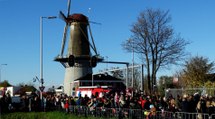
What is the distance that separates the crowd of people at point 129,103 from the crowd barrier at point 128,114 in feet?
1.02

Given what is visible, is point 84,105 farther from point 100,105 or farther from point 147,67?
point 147,67

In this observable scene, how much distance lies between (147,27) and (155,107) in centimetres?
2234

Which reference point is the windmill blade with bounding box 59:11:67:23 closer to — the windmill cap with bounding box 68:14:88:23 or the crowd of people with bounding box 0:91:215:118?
the windmill cap with bounding box 68:14:88:23

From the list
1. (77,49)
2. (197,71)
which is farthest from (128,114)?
(77,49)

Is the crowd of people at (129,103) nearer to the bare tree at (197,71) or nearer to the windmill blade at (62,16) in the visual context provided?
the bare tree at (197,71)

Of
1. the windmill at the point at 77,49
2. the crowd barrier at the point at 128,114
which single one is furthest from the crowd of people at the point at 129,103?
the windmill at the point at 77,49

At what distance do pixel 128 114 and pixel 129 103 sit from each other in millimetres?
1599

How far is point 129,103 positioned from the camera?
1067 inches

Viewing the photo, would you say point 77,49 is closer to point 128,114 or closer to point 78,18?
point 78,18

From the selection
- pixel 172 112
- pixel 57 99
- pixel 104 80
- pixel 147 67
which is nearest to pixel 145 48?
pixel 147 67

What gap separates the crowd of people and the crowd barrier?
310 millimetres

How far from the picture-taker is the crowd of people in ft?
69.1

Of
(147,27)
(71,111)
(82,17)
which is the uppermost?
(82,17)

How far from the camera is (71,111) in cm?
3384
